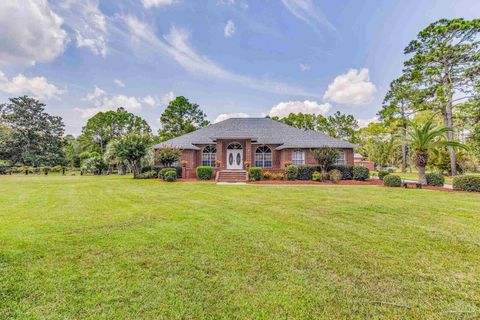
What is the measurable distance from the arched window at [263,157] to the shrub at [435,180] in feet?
41.0

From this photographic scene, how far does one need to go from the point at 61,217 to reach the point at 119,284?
5.01m

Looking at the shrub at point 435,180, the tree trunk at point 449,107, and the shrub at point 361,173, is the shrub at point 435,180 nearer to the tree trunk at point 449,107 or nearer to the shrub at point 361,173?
the shrub at point 361,173

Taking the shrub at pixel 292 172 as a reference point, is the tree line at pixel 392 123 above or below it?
above

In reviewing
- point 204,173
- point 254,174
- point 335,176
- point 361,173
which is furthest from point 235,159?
point 361,173

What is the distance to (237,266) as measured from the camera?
142 inches

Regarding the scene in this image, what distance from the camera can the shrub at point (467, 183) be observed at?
1222 cm

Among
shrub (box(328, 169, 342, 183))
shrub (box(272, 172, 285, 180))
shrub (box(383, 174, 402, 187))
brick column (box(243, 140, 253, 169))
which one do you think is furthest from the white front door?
shrub (box(383, 174, 402, 187))

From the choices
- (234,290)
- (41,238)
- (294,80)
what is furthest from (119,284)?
(294,80)

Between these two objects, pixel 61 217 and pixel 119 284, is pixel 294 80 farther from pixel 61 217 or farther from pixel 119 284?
pixel 119 284

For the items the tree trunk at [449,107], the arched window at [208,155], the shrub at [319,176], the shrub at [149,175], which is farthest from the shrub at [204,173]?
the tree trunk at [449,107]

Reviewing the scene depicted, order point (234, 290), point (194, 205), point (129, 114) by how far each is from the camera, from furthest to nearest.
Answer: point (129, 114), point (194, 205), point (234, 290)

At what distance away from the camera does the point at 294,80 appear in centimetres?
2609

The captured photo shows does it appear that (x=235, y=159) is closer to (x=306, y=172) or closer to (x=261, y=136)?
(x=261, y=136)

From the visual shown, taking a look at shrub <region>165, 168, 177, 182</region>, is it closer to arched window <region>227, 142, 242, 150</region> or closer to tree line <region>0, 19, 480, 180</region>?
tree line <region>0, 19, 480, 180</region>
